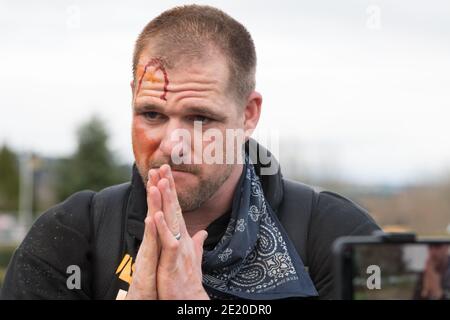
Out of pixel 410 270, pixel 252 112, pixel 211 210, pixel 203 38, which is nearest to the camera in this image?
pixel 410 270

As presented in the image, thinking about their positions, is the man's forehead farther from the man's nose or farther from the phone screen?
the phone screen

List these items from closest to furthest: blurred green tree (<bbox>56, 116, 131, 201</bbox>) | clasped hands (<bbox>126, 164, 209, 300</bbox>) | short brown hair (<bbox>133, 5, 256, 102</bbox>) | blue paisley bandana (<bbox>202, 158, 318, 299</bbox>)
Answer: clasped hands (<bbox>126, 164, 209, 300</bbox>) < blue paisley bandana (<bbox>202, 158, 318, 299</bbox>) < short brown hair (<bbox>133, 5, 256, 102</bbox>) < blurred green tree (<bbox>56, 116, 131, 201</bbox>)

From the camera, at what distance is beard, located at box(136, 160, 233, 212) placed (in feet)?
10.7

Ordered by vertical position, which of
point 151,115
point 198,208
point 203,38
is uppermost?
point 203,38

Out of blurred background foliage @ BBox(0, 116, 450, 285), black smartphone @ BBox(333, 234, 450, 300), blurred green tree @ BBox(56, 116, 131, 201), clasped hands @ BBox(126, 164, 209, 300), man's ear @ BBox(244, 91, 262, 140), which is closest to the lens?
black smartphone @ BBox(333, 234, 450, 300)

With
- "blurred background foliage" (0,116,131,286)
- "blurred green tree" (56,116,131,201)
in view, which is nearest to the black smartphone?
"blurred background foliage" (0,116,131,286)

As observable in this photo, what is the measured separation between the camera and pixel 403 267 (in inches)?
81.7

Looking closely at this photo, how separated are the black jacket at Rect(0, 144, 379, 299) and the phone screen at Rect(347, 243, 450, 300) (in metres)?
1.25

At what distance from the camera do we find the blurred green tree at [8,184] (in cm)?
6625

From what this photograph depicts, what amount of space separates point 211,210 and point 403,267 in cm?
160

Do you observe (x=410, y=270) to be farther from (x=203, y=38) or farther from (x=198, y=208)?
(x=203, y=38)

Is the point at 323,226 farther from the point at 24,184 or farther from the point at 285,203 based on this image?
the point at 24,184

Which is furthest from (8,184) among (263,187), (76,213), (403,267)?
(403,267)

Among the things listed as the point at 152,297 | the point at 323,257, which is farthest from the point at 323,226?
the point at 152,297
